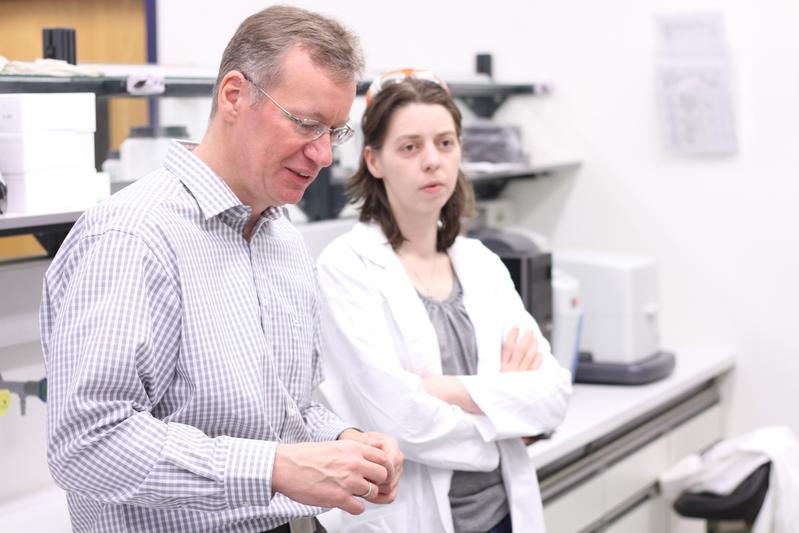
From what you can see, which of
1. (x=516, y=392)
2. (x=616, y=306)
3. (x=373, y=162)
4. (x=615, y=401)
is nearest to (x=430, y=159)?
(x=373, y=162)

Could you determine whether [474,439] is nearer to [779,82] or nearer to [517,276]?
[517,276]

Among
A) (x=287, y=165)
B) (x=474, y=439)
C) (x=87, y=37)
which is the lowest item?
(x=474, y=439)

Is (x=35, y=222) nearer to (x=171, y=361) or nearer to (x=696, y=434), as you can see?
(x=171, y=361)

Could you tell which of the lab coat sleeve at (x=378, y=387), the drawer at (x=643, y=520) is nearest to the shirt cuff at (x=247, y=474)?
the lab coat sleeve at (x=378, y=387)

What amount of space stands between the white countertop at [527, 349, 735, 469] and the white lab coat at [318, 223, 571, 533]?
0.39 meters

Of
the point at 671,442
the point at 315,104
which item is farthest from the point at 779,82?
the point at 315,104

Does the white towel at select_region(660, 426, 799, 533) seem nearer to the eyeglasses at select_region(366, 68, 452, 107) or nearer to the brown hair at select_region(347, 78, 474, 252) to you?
the brown hair at select_region(347, 78, 474, 252)

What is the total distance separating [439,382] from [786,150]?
1.89m

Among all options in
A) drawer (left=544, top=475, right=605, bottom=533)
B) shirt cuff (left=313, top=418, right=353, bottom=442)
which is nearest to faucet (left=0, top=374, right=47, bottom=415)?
shirt cuff (left=313, top=418, right=353, bottom=442)

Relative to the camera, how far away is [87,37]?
14.2 feet

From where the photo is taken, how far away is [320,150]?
1.29 metres

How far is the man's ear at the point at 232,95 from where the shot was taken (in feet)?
4.14

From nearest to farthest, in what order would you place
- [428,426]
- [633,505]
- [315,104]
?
[315,104], [428,426], [633,505]

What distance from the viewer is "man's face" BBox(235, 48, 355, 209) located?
1.26 m
